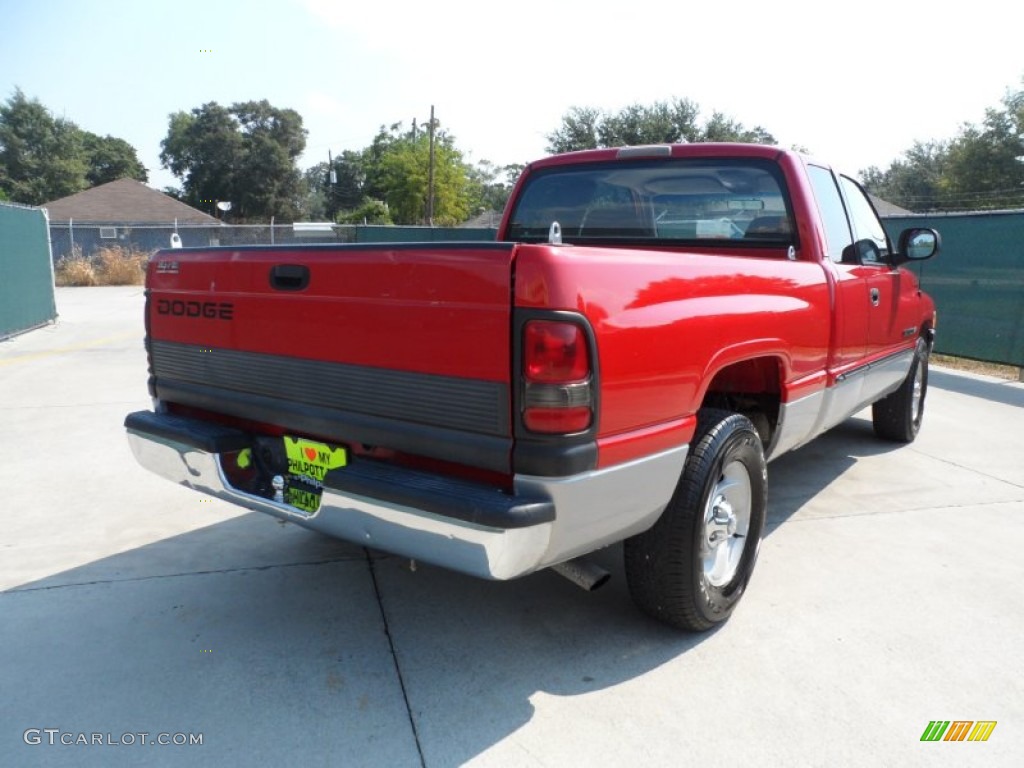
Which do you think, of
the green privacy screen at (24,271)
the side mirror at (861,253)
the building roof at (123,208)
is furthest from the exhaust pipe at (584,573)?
the building roof at (123,208)

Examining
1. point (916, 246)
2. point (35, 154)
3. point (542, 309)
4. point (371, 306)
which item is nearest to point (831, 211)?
point (916, 246)

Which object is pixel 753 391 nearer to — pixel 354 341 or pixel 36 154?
pixel 354 341

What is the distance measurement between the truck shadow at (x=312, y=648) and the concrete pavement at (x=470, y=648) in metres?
0.01

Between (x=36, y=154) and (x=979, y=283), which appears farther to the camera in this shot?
(x=36, y=154)

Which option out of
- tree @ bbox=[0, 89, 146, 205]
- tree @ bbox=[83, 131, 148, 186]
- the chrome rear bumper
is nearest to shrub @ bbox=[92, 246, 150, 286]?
the chrome rear bumper

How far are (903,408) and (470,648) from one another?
4469 mm

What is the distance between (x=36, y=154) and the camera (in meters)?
55.9

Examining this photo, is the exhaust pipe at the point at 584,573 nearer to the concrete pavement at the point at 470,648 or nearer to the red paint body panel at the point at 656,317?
the concrete pavement at the point at 470,648

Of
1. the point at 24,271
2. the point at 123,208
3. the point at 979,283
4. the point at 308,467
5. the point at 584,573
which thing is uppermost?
the point at 123,208

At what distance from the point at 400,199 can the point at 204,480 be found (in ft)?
152

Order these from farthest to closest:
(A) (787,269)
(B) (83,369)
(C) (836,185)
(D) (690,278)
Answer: (B) (83,369)
(C) (836,185)
(A) (787,269)
(D) (690,278)

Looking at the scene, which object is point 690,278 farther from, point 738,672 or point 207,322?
point 207,322

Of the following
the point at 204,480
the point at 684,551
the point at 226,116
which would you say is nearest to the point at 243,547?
the point at 204,480

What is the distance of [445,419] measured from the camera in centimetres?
233
